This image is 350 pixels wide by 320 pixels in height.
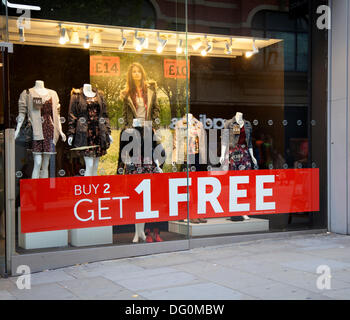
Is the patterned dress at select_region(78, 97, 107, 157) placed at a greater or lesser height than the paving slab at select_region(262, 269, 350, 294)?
greater

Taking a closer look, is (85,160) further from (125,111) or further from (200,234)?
(200,234)

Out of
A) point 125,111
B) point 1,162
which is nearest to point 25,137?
point 1,162

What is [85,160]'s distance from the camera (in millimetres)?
7828

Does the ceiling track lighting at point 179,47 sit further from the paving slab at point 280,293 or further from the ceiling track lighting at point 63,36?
the paving slab at point 280,293

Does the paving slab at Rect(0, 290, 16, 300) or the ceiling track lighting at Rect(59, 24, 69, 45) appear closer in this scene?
the paving slab at Rect(0, 290, 16, 300)

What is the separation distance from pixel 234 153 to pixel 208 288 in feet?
11.6

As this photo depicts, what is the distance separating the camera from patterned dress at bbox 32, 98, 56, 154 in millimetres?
7539

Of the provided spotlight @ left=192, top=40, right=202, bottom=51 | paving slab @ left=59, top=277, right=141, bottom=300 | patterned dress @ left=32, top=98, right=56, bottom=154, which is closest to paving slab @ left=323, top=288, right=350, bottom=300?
paving slab @ left=59, top=277, right=141, bottom=300

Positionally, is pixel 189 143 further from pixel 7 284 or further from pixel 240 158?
pixel 7 284

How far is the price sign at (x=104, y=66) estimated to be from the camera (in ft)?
26.2

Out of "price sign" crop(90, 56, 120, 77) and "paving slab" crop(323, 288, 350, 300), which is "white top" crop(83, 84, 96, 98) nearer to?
"price sign" crop(90, 56, 120, 77)

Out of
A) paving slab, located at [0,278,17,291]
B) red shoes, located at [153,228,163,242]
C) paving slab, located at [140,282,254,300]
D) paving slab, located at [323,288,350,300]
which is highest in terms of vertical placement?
red shoes, located at [153,228,163,242]

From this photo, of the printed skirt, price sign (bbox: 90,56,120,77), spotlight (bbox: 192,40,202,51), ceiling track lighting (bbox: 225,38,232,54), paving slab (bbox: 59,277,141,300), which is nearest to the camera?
paving slab (bbox: 59,277,141,300)

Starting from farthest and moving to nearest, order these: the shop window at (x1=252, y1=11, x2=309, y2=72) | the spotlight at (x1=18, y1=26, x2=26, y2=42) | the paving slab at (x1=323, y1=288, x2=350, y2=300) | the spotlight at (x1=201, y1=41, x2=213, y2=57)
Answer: the shop window at (x1=252, y1=11, x2=309, y2=72)
the spotlight at (x1=201, y1=41, x2=213, y2=57)
the spotlight at (x1=18, y1=26, x2=26, y2=42)
the paving slab at (x1=323, y1=288, x2=350, y2=300)
